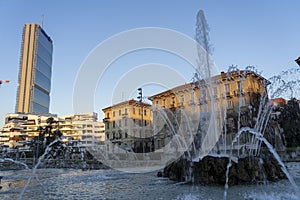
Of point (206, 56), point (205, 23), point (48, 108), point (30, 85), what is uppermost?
point (30, 85)

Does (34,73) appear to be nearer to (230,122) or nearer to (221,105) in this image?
(221,105)

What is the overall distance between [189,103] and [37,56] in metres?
102

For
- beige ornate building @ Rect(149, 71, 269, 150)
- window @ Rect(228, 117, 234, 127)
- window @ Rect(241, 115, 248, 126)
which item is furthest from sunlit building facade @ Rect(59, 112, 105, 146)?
window @ Rect(241, 115, 248, 126)

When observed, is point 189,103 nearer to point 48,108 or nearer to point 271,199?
point 271,199

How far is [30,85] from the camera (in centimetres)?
11769

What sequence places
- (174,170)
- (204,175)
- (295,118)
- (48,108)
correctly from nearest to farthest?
(204,175)
(174,170)
(295,118)
(48,108)

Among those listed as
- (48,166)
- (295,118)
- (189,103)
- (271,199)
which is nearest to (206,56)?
(271,199)

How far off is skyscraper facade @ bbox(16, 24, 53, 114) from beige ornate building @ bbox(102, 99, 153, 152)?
225 ft

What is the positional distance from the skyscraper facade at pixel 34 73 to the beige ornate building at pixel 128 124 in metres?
68.5

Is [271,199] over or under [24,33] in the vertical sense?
under

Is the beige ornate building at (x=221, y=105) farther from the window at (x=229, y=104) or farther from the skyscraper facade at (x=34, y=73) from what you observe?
Result: the skyscraper facade at (x=34, y=73)

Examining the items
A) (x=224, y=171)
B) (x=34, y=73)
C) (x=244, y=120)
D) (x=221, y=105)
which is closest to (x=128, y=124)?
(x=221, y=105)

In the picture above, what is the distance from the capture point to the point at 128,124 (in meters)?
60.4

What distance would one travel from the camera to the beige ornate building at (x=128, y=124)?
58334 mm
